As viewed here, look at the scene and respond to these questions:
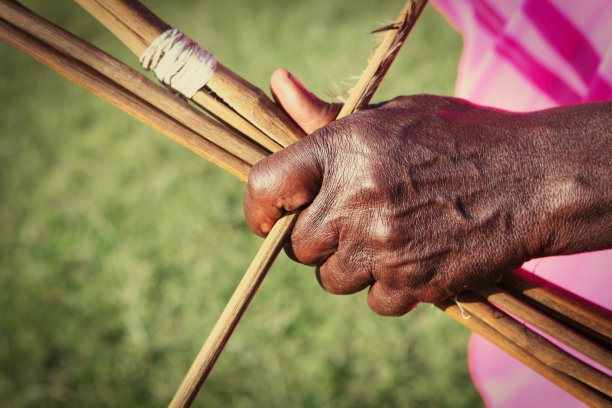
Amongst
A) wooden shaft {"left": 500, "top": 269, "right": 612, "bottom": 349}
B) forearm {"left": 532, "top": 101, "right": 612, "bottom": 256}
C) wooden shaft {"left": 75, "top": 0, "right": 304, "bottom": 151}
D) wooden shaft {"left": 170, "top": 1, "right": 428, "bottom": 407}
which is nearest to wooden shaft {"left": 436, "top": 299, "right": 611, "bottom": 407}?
wooden shaft {"left": 500, "top": 269, "right": 612, "bottom": 349}

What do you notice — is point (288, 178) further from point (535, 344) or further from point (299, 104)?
point (535, 344)

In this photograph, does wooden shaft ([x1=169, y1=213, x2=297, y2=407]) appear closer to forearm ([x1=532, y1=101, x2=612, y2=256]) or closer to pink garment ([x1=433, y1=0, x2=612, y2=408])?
forearm ([x1=532, y1=101, x2=612, y2=256])

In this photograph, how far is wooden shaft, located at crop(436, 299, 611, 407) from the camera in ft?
3.33

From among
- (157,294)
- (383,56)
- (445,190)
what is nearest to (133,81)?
(383,56)

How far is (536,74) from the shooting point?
1264mm

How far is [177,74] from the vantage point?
100 cm

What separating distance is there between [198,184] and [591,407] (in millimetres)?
2437

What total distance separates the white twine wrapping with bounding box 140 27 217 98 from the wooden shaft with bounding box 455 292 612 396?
77 cm

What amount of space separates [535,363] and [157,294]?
6.23 feet

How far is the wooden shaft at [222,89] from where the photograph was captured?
98 centimetres

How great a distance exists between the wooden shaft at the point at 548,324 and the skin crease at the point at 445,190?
0.33 feet

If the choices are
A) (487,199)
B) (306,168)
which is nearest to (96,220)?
(306,168)

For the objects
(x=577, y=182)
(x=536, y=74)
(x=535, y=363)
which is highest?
(x=536, y=74)

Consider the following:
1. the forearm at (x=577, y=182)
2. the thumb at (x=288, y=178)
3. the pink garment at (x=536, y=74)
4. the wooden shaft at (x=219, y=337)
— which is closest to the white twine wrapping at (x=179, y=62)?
the thumb at (x=288, y=178)
